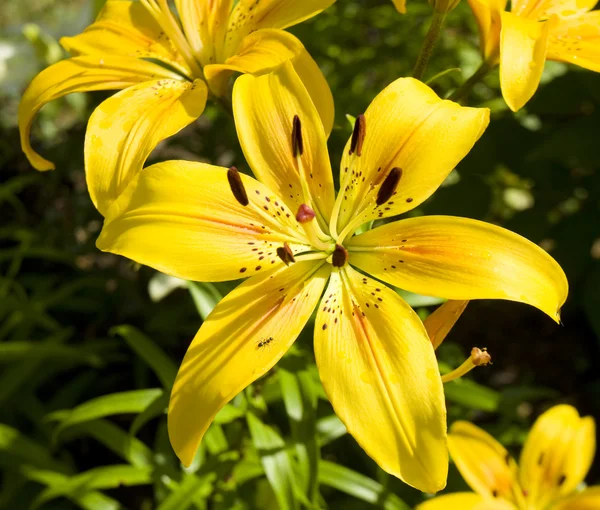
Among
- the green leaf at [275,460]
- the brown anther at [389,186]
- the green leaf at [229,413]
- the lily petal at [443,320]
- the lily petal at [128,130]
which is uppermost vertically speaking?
the lily petal at [128,130]

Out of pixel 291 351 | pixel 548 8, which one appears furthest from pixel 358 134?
pixel 291 351

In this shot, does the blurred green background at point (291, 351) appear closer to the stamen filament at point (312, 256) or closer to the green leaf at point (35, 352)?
the green leaf at point (35, 352)

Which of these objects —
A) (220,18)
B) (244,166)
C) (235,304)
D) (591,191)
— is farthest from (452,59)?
(235,304)

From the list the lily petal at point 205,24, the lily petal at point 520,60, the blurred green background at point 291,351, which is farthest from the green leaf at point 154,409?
Answer: the lily petal at point 520,60

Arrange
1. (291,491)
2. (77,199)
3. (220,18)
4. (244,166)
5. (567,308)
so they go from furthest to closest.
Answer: (77,199) → (567,308) → (244,166) → (291,491) → (220,18)

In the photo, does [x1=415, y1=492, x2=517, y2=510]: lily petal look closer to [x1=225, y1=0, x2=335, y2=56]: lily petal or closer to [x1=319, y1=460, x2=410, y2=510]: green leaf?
[x1=319, y1=460, x2=410, y2=510]: green leaf

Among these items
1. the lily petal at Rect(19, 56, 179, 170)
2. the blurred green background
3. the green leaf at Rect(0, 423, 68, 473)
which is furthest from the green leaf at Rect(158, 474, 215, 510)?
the lily petal at Rect(19, 56, 179, 170)

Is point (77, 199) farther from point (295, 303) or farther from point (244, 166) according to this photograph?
point (295, 303)
